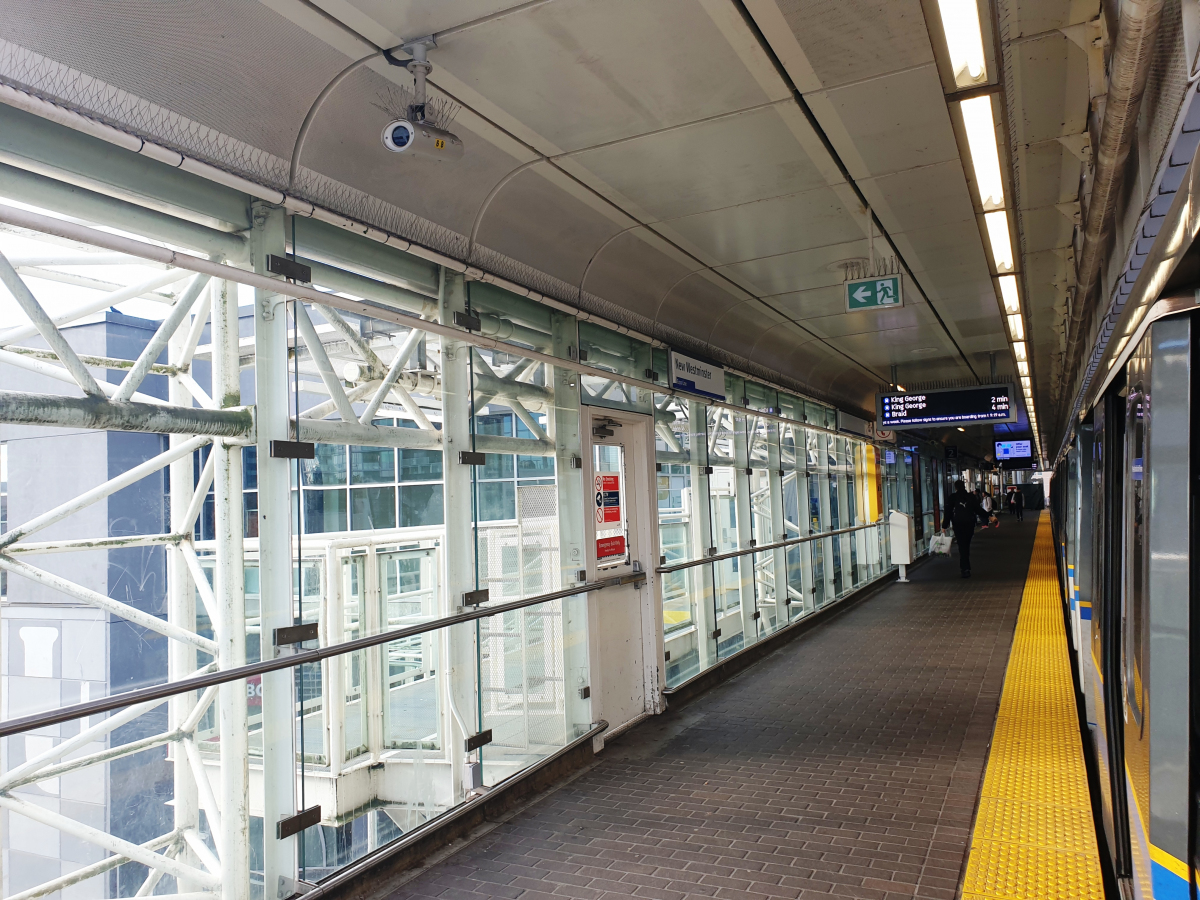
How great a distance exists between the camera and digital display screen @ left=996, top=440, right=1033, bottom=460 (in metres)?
27.2

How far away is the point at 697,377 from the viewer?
7.36 metres

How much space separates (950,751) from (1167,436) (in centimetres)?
393

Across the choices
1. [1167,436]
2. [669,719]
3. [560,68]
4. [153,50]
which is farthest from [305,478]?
[669,719]

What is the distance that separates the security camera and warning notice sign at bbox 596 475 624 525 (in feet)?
10.2

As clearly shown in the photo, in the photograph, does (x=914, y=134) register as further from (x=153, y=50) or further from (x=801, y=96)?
(x=153, y=50)

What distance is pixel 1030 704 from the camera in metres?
5.77

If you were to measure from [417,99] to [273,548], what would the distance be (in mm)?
1850

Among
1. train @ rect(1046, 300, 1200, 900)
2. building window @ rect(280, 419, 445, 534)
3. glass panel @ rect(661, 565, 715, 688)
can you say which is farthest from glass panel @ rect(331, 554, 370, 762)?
glass panel @ rect(661, 565, 715, 688)

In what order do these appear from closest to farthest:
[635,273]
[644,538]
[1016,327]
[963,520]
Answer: [635,273] → [644,538] → [1016,327] → [963,520]

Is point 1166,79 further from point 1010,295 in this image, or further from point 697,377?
point 1010,295

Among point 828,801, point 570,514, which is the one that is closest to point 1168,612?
point 828,801

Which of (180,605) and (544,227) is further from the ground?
(544,227)

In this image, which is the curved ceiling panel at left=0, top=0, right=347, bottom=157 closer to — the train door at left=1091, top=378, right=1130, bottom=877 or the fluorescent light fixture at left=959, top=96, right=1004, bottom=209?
the fluorescent light fixture at left=959, top=96, right=1004, bottom=209

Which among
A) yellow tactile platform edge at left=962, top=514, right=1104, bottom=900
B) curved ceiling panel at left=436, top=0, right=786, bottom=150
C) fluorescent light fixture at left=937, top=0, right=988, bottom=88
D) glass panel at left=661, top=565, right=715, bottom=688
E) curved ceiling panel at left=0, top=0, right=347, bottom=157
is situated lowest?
yellow tactile platform edge at left=962, top=514, right=1104, bottom=900
